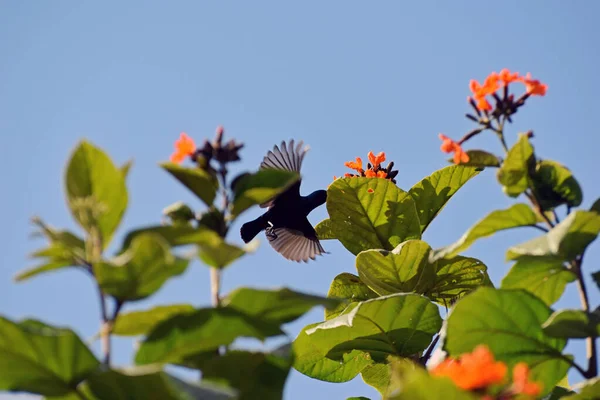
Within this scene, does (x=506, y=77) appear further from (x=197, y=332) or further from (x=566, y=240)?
(x=197, y=332)

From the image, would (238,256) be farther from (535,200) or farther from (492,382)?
(535,200)

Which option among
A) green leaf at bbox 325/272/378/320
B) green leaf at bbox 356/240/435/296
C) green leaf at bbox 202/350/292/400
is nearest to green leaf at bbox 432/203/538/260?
green leaf at bbox 202/350/292/400

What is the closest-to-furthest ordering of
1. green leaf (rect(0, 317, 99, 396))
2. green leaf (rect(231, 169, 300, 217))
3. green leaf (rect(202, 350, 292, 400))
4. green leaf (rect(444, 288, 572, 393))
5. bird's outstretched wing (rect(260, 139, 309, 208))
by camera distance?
green leaf (rect(0, 317, 99, 396)) < green leaf (rect(202, 350, 292, 400)) < green leaf (rect(231, 169, 300, 217)) < green leaf (rect(444, 288, 572, 393)) < bird's outstretched wing (rect(260, 139, 309, 208))

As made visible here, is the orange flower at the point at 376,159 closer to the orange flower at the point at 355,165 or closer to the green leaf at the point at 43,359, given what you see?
the orange flower at the point at 355,165

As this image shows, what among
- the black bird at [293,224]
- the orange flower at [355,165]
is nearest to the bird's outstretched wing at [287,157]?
the black bird at [293,224]

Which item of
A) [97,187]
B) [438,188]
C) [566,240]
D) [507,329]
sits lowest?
[507,329]

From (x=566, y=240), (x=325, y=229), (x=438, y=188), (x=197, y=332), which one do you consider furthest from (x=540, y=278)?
(x=325, y=229)

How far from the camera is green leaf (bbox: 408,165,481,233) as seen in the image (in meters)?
3.90

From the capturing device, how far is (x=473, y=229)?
93.1 inches

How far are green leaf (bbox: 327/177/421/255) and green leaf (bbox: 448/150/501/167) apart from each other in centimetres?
112

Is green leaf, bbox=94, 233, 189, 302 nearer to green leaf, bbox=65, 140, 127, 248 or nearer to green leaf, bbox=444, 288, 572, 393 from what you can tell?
green leaf, bbox=65, 140, 127, 248

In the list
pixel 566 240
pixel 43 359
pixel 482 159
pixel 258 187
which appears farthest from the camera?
pixel 482 159

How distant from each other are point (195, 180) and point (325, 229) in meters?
1.86

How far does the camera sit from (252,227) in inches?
266
